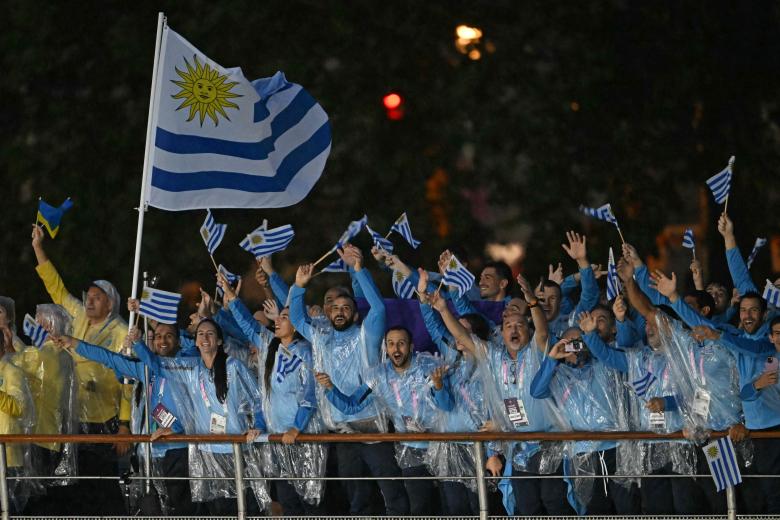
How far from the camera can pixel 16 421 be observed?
37.4ft

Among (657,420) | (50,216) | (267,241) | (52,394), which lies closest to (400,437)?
(657,420)

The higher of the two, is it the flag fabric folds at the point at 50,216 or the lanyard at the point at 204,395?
the flag fabric folds at the point at 50,216

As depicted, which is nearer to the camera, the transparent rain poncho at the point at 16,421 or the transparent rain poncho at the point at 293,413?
the transparent rain poncho at the point at 293,413

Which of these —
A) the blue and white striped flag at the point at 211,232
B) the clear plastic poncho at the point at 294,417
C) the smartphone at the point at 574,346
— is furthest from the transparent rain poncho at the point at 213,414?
the smartphone at the point at 574,346

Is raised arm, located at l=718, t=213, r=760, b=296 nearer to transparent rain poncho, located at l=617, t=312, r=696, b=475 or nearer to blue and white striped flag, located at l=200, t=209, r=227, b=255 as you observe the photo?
transparent rain poncho, located at l=617, t=312, r=696, b=475

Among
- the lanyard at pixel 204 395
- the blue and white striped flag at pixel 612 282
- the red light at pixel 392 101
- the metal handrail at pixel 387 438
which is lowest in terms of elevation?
the metal handrail at pixel 387 438

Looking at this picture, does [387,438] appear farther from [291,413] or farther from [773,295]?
[773,295]

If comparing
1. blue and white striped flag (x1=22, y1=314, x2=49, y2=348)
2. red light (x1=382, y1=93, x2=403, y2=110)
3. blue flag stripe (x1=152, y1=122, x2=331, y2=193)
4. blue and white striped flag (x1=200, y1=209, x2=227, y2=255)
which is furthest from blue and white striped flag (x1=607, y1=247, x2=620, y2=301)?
red light (x1=382, y1=93, x2=403, y2=110)

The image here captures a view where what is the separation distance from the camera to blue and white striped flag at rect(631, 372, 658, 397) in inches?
396

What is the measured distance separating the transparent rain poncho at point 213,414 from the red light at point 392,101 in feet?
19.0

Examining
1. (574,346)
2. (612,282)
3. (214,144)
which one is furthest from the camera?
(214,144)

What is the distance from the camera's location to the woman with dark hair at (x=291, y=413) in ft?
35.4

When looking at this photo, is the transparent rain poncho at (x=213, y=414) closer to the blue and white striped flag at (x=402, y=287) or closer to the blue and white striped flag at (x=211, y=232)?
the blue and white striped flag at (x=211, y=232)

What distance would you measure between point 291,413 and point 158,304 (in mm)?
1235
